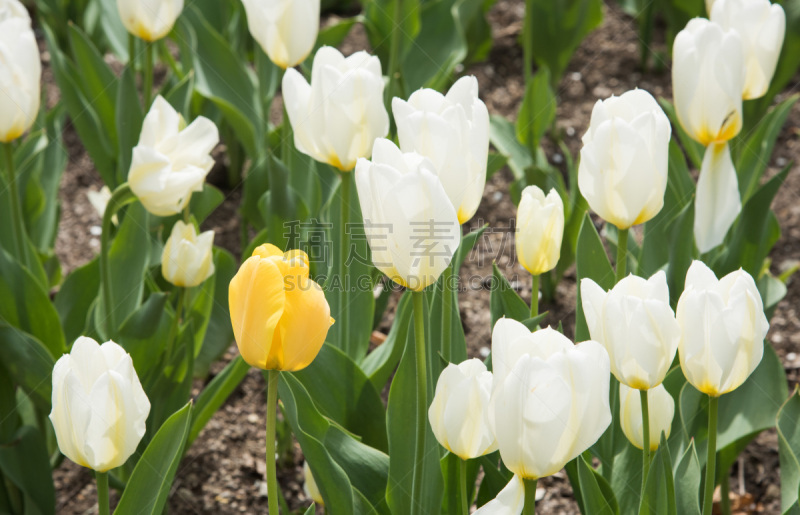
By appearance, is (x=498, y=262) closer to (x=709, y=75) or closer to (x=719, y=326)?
(x=709, y=75)

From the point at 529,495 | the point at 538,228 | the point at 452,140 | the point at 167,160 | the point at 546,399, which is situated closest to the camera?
the point at 546,399

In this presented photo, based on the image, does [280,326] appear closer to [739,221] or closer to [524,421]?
[524,421]

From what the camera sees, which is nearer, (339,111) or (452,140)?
(452,140)

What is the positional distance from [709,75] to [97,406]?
97cm

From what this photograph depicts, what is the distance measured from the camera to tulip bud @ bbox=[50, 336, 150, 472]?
101cm

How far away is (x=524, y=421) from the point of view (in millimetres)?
867

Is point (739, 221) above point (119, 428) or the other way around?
above

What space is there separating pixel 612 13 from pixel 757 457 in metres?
2.24

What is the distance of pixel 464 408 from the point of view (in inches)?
41.0

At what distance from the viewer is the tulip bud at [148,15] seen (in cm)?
192

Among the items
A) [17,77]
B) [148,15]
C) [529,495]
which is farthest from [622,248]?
[148,15]

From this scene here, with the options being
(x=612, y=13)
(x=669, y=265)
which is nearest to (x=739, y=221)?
(x=669, y=265)

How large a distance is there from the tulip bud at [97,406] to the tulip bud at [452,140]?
43cm

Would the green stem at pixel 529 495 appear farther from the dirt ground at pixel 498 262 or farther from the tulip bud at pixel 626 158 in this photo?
the dirt ground at pixel 498 262
